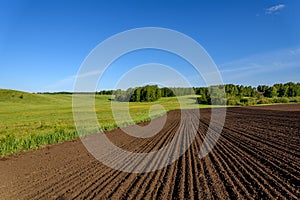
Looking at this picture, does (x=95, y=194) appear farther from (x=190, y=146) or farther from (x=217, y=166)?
(x=190, y=146)

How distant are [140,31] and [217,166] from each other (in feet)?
32.1

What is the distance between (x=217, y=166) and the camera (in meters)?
9.34

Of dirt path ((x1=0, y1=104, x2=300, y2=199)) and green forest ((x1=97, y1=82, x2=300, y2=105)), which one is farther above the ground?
green forest ((x1=97, y1=82, x2=300, y2=105))

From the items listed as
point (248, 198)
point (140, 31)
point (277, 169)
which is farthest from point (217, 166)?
point (140, 31)

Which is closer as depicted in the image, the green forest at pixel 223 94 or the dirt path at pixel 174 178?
the dirt path at pixel 174 178

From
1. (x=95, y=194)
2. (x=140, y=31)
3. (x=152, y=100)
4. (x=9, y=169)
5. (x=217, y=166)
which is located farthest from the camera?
(x=152, y=100)

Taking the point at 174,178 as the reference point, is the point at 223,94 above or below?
above

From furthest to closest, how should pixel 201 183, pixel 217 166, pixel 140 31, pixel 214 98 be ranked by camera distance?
pixel 214 98 → pixel 140 31 → pixel 217 166 → pixel 201 183

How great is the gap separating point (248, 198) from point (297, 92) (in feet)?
399

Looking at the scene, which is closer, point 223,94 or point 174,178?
point 174,178

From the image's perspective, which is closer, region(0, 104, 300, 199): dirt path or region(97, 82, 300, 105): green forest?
region(0, 104, 300, 199): dirt path

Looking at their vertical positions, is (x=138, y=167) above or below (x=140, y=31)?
below

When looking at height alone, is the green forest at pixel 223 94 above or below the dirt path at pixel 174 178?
above

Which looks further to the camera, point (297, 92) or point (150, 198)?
point (297, 92)
